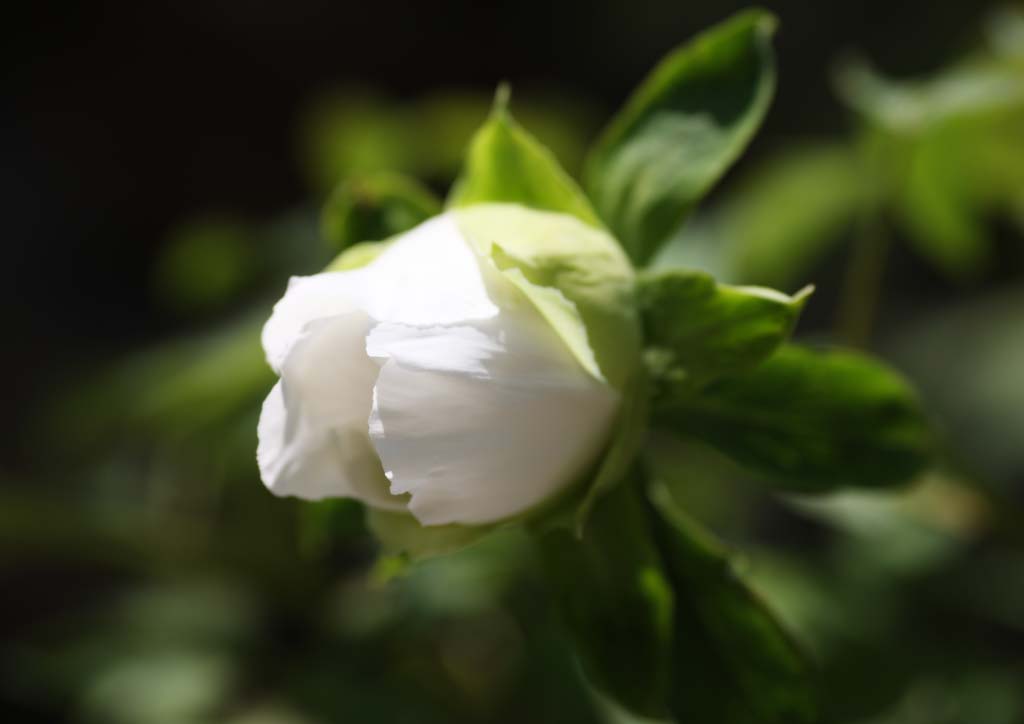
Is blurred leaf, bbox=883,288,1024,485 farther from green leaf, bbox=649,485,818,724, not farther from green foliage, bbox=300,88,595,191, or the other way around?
green leaf, bbox=649,485,818,724

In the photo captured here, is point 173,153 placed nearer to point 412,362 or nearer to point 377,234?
point 377,234

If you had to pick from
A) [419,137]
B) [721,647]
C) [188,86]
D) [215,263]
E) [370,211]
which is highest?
[370,211]

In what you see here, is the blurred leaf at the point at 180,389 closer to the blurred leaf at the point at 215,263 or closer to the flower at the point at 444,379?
the blurred leaf at the point at 215,263

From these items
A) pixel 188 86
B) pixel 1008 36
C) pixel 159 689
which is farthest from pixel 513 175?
pixel 188 86

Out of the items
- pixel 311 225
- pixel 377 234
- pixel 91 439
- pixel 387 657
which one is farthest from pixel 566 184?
pixel 91 439

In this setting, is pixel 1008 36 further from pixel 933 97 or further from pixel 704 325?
pixel 704 325

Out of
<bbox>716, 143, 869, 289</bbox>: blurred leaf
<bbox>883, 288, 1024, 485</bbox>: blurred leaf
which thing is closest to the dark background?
<bbox>883, 288, 1024, 485</bbox>: blurred leaf
